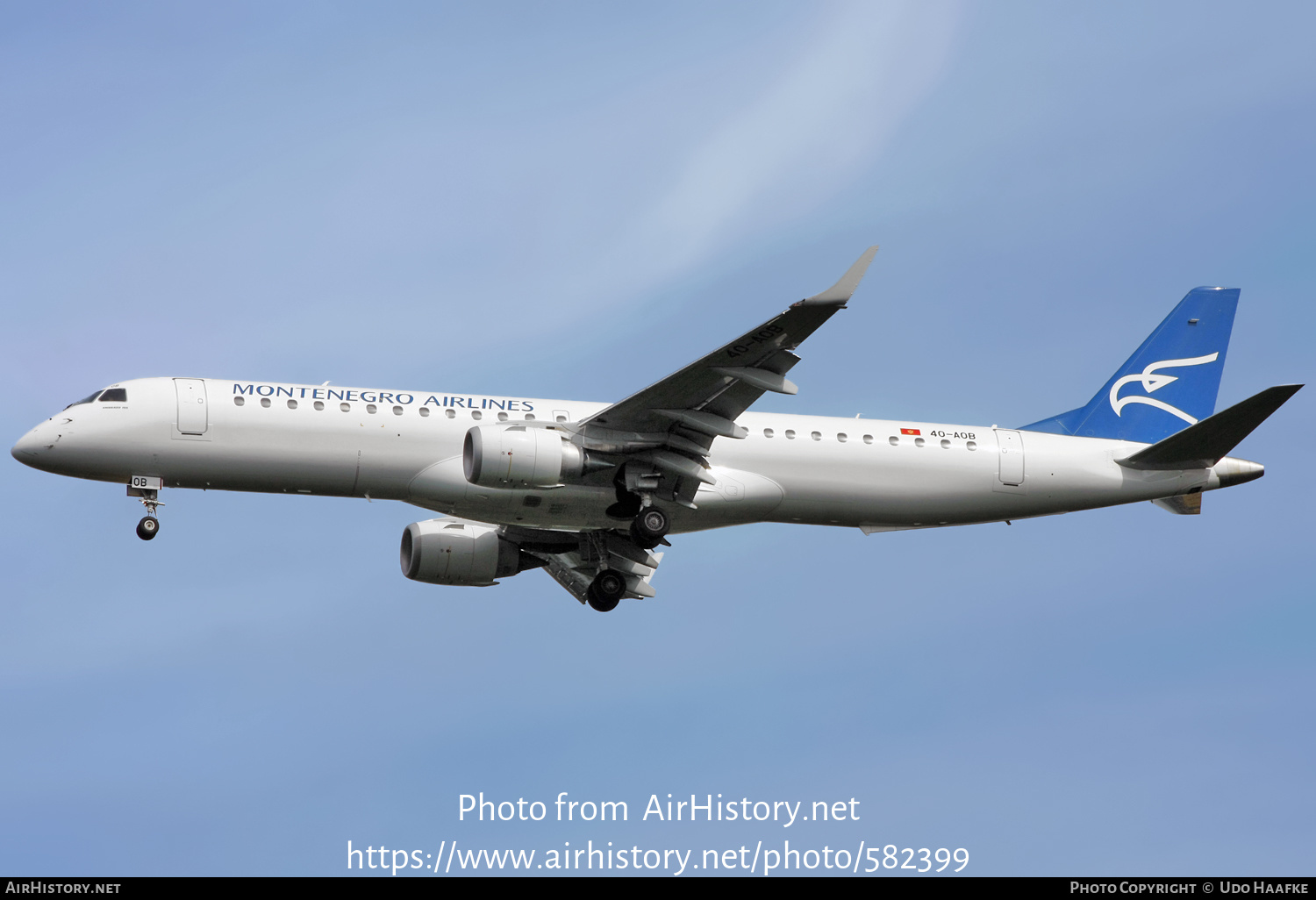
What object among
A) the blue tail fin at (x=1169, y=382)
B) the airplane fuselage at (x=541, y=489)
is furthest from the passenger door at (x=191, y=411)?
the blue tail fin at (x=1169, y=382)

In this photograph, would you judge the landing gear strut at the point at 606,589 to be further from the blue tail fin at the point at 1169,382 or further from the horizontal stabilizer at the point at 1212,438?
the horizontal stabilizer at the point at 1212,438

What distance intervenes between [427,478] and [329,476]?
2.02 meters

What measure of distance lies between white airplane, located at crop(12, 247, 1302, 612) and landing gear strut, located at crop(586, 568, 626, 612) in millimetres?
50

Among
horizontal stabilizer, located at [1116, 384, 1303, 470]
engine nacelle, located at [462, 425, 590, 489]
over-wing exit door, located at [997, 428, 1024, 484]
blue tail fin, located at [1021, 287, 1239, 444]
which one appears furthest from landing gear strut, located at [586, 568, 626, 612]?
horizontal stabilizer, located at [1116, 384, 1303, 470]

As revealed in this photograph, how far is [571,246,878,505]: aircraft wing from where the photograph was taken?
2862 centimetres

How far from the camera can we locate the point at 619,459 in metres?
31.8

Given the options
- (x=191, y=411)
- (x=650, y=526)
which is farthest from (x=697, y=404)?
(x=191, y=411)

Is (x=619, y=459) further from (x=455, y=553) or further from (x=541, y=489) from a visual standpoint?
(x=455, y=553)

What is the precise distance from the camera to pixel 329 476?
31062 millimetres

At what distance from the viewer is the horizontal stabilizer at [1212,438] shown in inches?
1259

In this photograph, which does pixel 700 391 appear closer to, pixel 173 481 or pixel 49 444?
pixel 173 481
